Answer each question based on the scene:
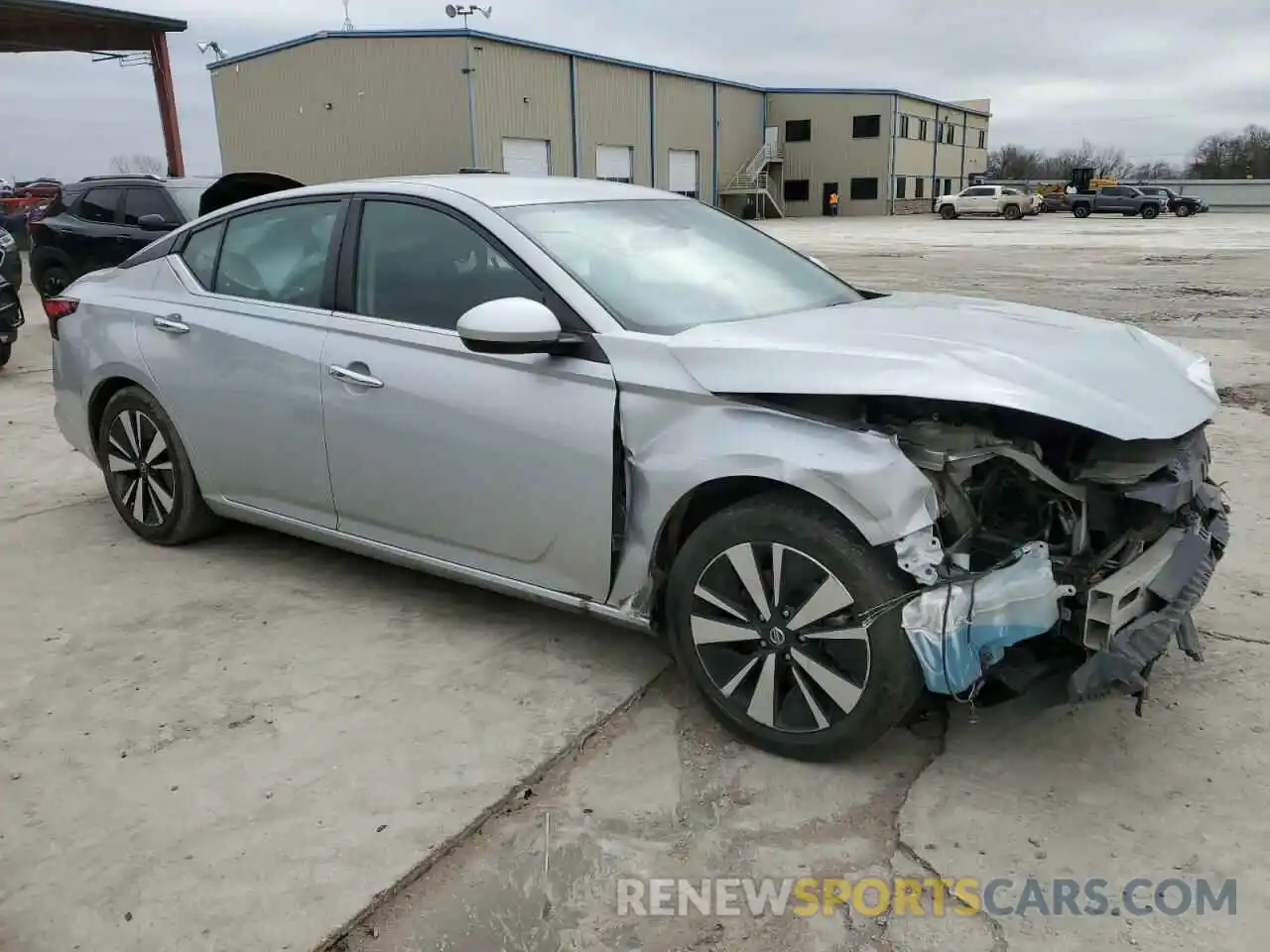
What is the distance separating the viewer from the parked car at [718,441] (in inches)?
100

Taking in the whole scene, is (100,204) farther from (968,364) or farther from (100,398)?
(968,364)

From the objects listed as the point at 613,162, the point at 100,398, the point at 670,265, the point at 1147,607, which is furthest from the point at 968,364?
the point at 613,162

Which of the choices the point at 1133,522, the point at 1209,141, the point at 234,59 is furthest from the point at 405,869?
the point at 1209,141

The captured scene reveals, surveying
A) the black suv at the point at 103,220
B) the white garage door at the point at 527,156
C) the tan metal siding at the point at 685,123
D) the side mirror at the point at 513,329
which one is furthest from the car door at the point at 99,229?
the tan metal siding at the point at 685,123

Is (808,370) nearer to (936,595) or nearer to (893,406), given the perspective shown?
(893,406)

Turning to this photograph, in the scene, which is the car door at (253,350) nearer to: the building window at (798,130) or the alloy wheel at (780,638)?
the alloy wheel at (780,638)

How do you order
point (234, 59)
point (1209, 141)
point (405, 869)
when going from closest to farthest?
point (405, 869), point (234, 59), point (1209, 141)

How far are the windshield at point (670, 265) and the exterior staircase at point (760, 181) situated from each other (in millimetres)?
49492

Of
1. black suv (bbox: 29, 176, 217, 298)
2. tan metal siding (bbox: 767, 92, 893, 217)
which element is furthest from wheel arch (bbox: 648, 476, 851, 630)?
tan metal siding (bbox: 767, 92, 893, 217)

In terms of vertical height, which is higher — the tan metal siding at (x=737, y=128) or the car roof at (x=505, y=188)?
the tan metal siding at (x=737, y=128)

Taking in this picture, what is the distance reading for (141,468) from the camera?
4496 mm

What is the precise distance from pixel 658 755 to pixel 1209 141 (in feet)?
309

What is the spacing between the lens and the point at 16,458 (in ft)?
20.7

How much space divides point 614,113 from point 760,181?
13.3 m
